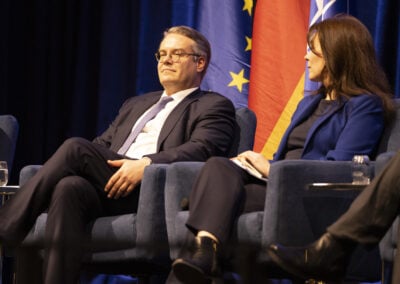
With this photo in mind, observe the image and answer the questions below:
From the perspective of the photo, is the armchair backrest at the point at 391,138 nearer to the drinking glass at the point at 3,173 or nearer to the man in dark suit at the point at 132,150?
the man in dark suit at the point at 132,150

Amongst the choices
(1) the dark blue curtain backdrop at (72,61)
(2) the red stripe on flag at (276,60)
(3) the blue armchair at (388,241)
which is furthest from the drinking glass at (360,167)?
(1) the dark blue curtain backdrop at (72,61)

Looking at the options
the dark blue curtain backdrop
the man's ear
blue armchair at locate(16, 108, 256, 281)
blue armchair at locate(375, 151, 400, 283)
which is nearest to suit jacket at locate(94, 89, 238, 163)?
the man's ear

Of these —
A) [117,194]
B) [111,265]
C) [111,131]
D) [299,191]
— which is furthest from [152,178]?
[111,131]

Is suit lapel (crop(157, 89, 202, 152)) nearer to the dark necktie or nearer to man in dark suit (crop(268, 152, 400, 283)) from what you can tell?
the dark necktie

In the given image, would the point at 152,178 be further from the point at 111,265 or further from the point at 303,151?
the point at 303,151

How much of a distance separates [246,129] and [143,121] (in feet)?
1.50

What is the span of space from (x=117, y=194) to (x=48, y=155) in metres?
1.89

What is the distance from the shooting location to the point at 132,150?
3.33 meters

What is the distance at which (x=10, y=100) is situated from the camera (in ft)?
15.3

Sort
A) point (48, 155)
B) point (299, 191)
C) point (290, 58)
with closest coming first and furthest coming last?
point (299, 191), point (290, 58), point (48, 155)

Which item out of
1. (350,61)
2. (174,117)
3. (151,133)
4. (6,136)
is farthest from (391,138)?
(6,136)

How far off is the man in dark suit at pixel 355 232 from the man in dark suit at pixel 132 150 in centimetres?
68

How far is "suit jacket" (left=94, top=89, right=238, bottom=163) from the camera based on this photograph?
3.11 meters

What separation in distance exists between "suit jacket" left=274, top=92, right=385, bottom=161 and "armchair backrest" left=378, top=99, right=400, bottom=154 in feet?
0.09
